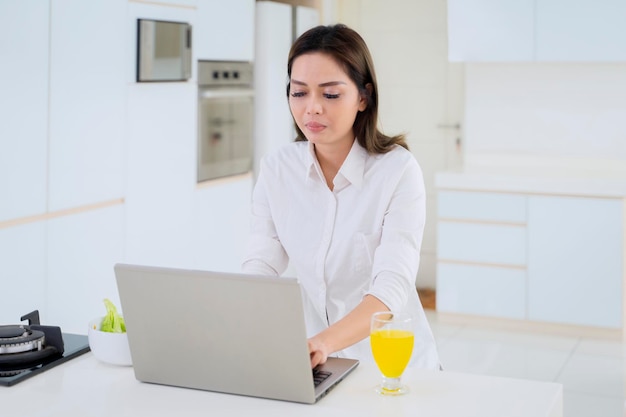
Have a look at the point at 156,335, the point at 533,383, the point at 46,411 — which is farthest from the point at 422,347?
the point at 46,411

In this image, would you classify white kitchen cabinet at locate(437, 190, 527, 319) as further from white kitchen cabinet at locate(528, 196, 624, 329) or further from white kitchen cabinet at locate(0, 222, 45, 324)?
white kitchen cabinet at locate(0, 222, 45, 324)

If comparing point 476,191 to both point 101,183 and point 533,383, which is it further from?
point 533,383

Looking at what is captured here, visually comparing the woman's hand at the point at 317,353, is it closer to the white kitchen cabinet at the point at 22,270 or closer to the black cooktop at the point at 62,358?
the black cooktop at the point at 62,358

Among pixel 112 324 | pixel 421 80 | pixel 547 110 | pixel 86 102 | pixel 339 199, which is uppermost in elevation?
pixel 421 80

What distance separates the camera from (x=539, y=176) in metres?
5.28

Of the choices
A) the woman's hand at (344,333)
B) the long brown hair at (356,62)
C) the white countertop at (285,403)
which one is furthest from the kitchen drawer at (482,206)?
the white countertop at (285,403)

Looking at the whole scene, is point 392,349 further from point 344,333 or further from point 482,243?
point 482,243

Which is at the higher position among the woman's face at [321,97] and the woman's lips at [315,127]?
the woman's face at [321,97]

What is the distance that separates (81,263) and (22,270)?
39 centimetres

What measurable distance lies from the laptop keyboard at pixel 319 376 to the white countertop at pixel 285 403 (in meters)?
0.03

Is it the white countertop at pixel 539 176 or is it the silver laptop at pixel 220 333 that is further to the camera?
the white countertop at pixel 539 176

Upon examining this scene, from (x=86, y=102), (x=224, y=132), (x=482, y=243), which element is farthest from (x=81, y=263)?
(x=482, y=243)

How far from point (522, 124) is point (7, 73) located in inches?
134

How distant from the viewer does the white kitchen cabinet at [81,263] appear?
377 centimetres
